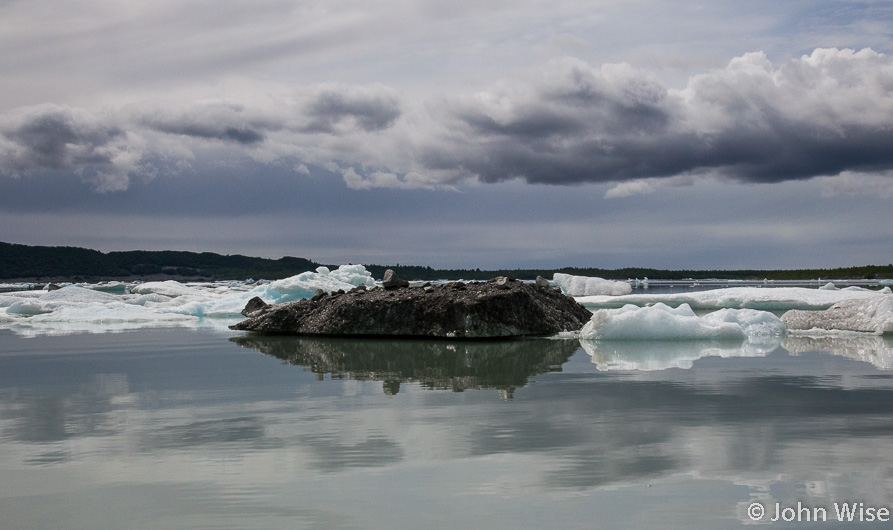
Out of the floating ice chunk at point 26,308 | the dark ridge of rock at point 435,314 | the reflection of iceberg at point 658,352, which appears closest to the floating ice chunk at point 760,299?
the dark ridge of rock at point 435,314

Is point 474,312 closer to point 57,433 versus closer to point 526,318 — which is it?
point 526,318

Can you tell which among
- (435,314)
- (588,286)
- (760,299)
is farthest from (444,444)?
(588,286)

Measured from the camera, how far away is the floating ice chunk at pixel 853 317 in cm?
970

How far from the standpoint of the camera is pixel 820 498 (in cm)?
264

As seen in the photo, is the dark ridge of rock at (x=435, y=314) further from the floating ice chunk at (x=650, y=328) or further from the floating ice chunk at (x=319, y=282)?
the floating ice chunk at (x=319, y=282)

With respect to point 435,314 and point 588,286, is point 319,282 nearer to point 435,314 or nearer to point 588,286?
point 435,314

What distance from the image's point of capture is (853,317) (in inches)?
401

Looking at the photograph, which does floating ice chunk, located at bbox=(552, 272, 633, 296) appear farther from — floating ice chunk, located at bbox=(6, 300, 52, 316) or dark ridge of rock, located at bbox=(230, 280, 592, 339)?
dark ridge of rock, located at bbox=(230, 280, 592, 339)

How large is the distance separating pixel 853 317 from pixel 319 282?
1819cm

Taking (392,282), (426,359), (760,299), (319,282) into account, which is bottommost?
(426,359)

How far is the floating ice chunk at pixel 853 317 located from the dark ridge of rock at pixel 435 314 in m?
3.35

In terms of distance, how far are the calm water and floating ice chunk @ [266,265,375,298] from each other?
16852 mm

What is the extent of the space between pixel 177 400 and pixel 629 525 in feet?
11.8

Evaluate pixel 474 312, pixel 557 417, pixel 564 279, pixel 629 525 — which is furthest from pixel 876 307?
pixel 564 279
